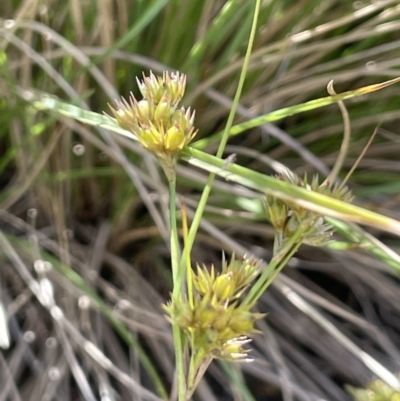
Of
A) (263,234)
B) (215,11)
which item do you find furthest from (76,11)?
(263,234)

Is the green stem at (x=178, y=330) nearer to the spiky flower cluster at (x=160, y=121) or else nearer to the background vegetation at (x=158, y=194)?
the spiky flower cluster at (x=160, y=121)

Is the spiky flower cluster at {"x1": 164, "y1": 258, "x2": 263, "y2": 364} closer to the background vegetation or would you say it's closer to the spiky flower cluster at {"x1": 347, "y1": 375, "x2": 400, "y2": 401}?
the spiky flower cluster at {"x1": 347, "y1": 375, "x2": 400, "y2": 401}

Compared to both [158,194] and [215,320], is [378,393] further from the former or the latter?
[158,194]

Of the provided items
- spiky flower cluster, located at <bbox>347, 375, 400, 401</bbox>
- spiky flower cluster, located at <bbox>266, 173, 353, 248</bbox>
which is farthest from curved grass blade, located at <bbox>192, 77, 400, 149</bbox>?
spiky flower cluster, located at <bbox>347, 375, 400, 401</bbox>

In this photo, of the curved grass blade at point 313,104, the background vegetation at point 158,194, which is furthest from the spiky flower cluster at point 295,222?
the background vegetation at point 158,194

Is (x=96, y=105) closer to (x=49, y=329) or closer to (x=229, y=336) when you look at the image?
(x=49, y=329)

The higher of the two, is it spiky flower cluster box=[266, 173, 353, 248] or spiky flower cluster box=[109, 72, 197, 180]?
spiky flower cluster box=[109, 72, 197, 180]
